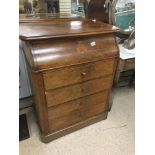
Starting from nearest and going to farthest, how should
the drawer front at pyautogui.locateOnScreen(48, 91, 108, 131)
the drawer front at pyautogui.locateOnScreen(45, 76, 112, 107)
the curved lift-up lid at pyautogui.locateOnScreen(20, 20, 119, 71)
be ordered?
the curved lift-up lid at pyautogui.locateOnScreen(20, 20, 119, 71)
the drawer front at pyautogui.locateOnScreen(45, 76, 112, 107)
the drawer front at pyautogui.locateOnScreen(48, 91, 108, 131)

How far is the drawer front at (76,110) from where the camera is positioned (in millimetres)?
1389

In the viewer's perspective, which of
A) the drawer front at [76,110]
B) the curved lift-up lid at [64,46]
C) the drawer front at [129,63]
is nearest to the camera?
the curved lift-up lid at [64,46]

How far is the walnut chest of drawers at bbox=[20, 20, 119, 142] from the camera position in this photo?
1.13 m

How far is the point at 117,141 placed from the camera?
157cm

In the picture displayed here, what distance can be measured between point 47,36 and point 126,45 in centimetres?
102

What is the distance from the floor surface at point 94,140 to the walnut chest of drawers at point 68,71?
78 millimetres

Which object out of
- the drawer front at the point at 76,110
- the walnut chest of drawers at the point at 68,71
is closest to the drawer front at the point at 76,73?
the walnut chest of drawers at the point at 68,71

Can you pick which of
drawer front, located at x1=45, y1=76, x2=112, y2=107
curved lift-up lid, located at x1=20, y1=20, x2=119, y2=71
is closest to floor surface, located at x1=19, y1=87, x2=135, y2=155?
drawer front, located at x1=45, y1=76, x2=112, y2=107

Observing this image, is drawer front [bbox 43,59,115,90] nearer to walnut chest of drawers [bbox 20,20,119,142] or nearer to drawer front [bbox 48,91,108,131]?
walnut chest of drawers [bbox 20,20,119,142]

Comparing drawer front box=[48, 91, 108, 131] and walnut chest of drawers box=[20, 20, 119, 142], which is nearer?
walnut chest of drawers box=[20, 20, 119, 142]

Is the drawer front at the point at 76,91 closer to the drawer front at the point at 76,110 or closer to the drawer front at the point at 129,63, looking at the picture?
the drawer front at the point at 76,110

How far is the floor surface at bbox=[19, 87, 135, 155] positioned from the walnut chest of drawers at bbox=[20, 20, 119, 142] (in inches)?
3.1

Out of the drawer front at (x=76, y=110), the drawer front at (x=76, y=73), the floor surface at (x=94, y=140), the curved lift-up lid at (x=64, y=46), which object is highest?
the curved lift-up lid at (x=64, y=46)
